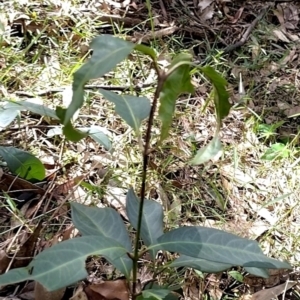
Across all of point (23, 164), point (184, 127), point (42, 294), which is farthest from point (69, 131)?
point (184, 127)

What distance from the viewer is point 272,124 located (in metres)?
2.00

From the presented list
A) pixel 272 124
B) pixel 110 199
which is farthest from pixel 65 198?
pixel 272 124

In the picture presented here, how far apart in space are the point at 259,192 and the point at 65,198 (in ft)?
1.98

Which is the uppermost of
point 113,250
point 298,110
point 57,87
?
point 113,250

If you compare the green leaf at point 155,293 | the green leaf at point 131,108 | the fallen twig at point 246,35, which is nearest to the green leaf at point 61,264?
the green leaf at point 155,293

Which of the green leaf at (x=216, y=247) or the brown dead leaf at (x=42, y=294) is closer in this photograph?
the green leaf at (x=216, y=247)

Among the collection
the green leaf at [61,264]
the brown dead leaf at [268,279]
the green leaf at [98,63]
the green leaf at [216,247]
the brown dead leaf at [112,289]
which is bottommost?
the brown dead leaf at [268,279]

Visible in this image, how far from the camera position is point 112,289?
1.28 meters

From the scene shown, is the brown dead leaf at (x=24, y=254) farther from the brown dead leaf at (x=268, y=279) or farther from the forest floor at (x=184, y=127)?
the brown dead leaf at (x=268, y=279)

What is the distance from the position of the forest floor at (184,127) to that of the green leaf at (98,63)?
72 cm

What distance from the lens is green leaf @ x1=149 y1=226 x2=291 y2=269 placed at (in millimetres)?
1009

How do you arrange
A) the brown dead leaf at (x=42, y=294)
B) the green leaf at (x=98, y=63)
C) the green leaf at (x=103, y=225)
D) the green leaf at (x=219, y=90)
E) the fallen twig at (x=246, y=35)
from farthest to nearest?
the fallen twig at (x=246, y=35)
the brown dead leaf at (x=42, y=294)
the green leaf at (x=103, y=225)
the green leaf at (x=219, y=90)
the green leaf at (x=98, y=63)

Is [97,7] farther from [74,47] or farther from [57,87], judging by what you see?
[57,87]

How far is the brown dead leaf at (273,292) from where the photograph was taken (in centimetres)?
139
